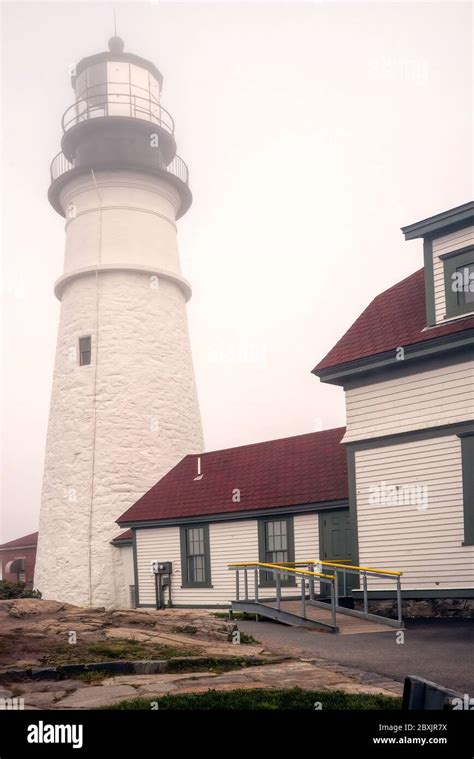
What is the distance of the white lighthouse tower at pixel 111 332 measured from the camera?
91.4 ft

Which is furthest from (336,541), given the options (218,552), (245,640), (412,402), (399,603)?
(245,640)

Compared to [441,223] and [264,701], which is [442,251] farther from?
[264,701]

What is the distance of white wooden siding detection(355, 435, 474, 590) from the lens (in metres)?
17.0

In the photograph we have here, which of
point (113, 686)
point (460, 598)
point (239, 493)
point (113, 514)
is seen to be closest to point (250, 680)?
point (113, 686)

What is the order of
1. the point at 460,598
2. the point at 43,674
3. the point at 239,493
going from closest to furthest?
the point at 43,674, the point at 460,598, the point at 239,493

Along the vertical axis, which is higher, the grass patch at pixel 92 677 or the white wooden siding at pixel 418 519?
the white wooden siding at pixel 418 519

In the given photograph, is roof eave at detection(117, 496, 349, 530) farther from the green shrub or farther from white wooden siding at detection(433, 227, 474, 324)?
white wooden siding at detection(433, 227, 474, 324)

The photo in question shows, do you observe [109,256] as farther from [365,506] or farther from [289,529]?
[365,506]

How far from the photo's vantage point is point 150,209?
3025 cm

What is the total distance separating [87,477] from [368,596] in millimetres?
12356

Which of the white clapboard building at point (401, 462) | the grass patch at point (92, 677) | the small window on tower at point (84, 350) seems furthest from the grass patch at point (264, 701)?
the small window on tower at point (84, 350)

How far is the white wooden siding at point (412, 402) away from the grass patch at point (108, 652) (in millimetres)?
7719

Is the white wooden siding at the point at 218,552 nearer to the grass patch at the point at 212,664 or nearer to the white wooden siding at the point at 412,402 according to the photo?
the white wooden siding at the point at 412,402

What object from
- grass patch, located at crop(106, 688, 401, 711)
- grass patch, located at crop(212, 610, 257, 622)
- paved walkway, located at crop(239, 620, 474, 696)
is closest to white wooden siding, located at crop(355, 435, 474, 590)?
paved walkway, located at crop(239, 620, 474, 696)
